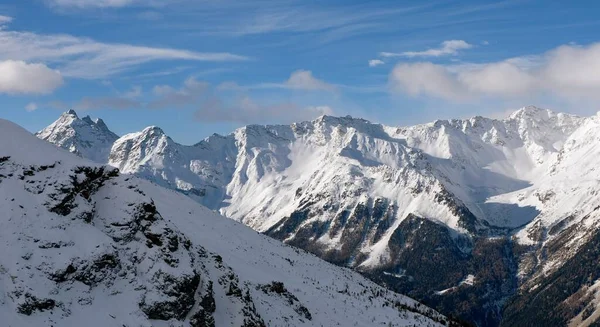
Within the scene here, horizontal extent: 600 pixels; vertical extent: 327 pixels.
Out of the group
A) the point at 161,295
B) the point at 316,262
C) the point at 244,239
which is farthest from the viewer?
the point at 316,262

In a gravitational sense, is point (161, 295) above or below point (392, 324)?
above

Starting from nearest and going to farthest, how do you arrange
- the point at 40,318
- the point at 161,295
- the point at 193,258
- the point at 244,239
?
1. the point at 40,318
2. the point at 161,295
3. the point at 193,258
4. the point at 244,239

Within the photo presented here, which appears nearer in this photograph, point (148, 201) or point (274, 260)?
point (148, 201)

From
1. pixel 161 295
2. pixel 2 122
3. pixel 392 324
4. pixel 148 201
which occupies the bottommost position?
pixel 392 324

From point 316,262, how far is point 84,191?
63.2 m

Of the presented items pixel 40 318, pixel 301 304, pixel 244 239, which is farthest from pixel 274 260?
pixel 40 318

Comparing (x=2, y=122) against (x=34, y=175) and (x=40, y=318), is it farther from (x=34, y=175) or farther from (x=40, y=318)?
(x=40, y=318)

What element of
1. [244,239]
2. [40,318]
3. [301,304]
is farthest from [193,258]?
Result: [244,239]

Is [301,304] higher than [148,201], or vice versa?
[148,201]

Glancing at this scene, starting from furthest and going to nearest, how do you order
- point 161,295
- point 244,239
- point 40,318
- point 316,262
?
point 316,262
point 244,239
point 161,295
point 40,318

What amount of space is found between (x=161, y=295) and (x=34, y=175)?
1102 centimetres

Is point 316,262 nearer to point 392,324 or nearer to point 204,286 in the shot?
point 392,324

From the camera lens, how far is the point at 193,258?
126 feet

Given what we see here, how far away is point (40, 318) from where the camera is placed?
2920cm
